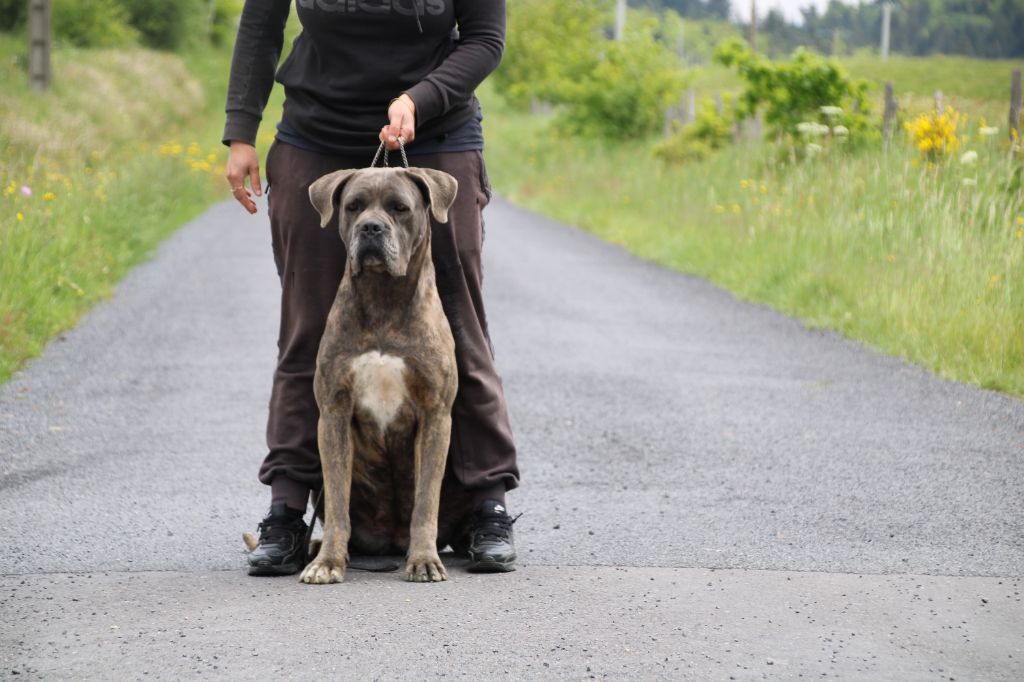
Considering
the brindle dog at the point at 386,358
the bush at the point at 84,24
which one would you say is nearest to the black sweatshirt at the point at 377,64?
the brindle dog at the point at 386,358

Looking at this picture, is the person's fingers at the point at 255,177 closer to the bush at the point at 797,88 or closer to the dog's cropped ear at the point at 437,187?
the dog's cropped ear at the point at 437,187

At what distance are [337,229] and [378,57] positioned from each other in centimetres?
54

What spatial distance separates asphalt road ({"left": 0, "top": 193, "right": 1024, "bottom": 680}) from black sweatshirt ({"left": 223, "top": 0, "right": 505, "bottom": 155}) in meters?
1.39

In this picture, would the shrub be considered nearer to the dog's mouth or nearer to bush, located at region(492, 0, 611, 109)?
the dog's mouth

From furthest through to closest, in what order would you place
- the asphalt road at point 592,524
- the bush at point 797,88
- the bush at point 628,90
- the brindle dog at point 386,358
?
the bush at point 628,90 < the bush at point 797,88 < the brindle dog at point 386,358 < the asphalt road at point 592,524

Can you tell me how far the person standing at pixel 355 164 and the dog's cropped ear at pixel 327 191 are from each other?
0.52 feet

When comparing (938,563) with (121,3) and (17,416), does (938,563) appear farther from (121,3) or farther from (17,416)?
(121,3)

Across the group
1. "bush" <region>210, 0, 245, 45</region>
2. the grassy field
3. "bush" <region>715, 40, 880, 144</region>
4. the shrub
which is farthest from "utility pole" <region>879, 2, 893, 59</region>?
the shrub

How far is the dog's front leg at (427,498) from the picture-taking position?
4.09m

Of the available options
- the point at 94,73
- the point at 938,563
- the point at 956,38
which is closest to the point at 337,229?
the point at 938,563

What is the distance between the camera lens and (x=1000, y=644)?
3520 mm

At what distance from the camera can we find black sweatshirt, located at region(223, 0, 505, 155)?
4176 millimetres

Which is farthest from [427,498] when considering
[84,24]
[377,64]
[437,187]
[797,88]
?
[84,24]

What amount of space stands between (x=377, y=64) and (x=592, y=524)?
5.94 feet
